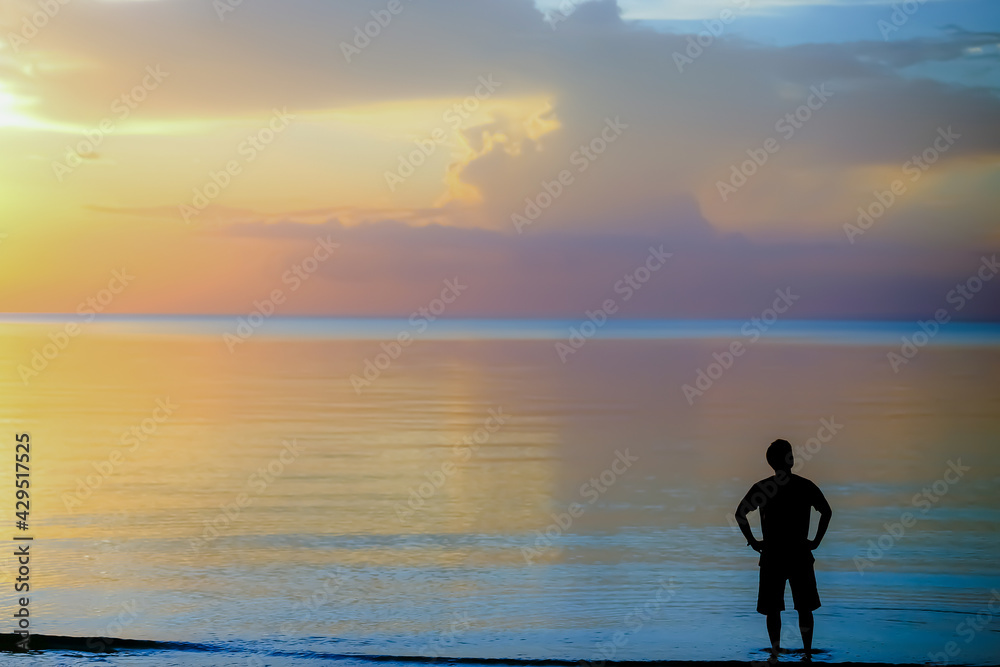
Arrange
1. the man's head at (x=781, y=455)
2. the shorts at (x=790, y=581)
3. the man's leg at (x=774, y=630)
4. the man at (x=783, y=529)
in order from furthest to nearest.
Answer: the man's leg at (x=774, y=630) < the shorts at (x=790, y=581) < the man at (x=783, y=529) < the man's head at (x=781, y=455)

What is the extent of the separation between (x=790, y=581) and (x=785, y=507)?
68 cm

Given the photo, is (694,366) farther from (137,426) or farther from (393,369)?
(137,426)

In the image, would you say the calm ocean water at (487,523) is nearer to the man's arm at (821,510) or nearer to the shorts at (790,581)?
the shorts at (790,581)

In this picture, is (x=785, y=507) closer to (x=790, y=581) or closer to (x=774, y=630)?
(x=790, y=581)

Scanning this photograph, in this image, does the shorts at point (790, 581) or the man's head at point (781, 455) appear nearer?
the man's head at point (781, 455)

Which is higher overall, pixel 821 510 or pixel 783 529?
pixel 821 510

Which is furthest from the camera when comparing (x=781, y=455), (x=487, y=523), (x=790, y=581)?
(x=487, y=523)

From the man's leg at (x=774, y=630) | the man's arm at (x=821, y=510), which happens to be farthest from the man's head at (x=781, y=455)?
the man's leg at (x=774, y=630)

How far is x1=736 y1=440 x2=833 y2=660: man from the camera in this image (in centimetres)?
959

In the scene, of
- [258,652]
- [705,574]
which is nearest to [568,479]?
[705,574]

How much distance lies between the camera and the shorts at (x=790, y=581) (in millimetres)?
9734

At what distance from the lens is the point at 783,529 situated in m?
9.68

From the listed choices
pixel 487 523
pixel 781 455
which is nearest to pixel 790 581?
pixel 781 455

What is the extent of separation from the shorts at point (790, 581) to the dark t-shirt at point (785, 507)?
0.31 ft
